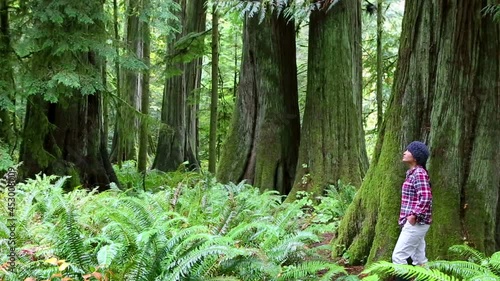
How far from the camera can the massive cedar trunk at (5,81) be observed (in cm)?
680

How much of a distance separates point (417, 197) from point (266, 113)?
503cm

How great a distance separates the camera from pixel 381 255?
4.71 metres

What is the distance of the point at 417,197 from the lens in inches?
169

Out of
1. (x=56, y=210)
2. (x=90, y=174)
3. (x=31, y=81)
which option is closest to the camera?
(x=56, y=210)

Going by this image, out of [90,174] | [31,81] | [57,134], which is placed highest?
[31,81]

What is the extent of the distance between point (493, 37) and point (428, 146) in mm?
1227

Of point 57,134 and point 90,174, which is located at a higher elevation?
point 57,134

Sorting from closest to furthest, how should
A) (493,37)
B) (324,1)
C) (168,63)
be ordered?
(493,37) → (324,1) → (168,63)

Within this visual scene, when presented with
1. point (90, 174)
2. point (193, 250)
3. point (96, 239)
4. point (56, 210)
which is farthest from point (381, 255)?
point (90, 174)

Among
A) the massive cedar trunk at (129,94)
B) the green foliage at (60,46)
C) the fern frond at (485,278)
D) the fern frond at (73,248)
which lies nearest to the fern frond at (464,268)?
the fern frond at (485,278)

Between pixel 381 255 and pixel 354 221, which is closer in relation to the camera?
pixel 381 255

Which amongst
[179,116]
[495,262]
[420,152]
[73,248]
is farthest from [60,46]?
[179,116]

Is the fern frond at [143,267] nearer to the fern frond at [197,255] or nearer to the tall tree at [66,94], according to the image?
the fern frond at [197,255]

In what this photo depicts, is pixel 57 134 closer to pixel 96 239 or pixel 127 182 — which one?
pixel 127 182
